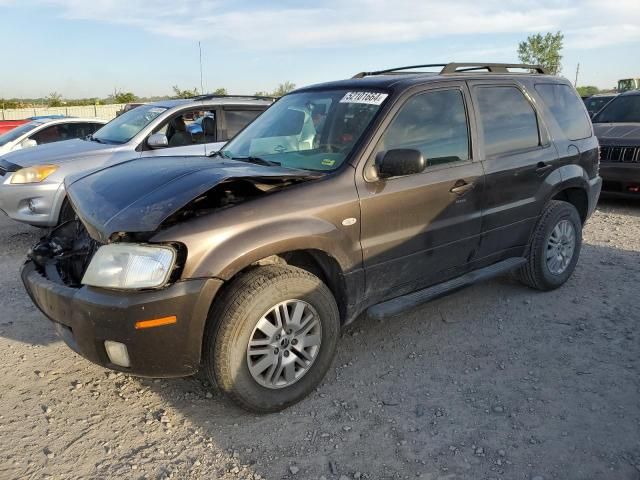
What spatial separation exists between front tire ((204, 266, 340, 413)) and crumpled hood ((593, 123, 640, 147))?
6426 mm

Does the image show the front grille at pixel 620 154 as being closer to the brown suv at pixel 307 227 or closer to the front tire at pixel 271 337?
the brown suv at pixel 307 227

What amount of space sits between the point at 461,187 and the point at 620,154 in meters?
5.20

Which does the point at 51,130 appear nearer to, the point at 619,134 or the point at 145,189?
the point at 145,189

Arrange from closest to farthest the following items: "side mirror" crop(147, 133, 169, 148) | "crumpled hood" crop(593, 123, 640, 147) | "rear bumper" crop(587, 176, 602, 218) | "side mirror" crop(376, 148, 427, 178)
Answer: "side mirror" crop(376, 148, 427, 178), "rear bumper" crop(587, 176, 602, 218), "side mirror" crop(147, 133, 169, 148), "crumpled hood" crop(593, 123, 640, 147)

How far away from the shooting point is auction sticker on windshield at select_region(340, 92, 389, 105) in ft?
11.5

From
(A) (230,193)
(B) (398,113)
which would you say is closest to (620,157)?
(B) (398,113)

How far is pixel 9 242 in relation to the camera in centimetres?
653

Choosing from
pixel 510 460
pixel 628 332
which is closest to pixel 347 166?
pixel 510 460

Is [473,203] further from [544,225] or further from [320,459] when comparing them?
[320,459]

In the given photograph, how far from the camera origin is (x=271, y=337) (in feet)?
Answer: 9.54

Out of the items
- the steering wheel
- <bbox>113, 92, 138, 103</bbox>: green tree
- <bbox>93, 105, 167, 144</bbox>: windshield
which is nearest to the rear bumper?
the steering wheel

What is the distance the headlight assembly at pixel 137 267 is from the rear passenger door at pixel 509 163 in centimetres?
240

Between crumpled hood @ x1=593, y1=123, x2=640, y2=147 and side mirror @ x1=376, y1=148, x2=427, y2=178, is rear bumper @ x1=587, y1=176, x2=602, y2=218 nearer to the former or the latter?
side mirror @ x1=376, y1=148, x2=427, y2=178

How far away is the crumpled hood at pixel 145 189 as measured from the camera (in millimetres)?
2676
